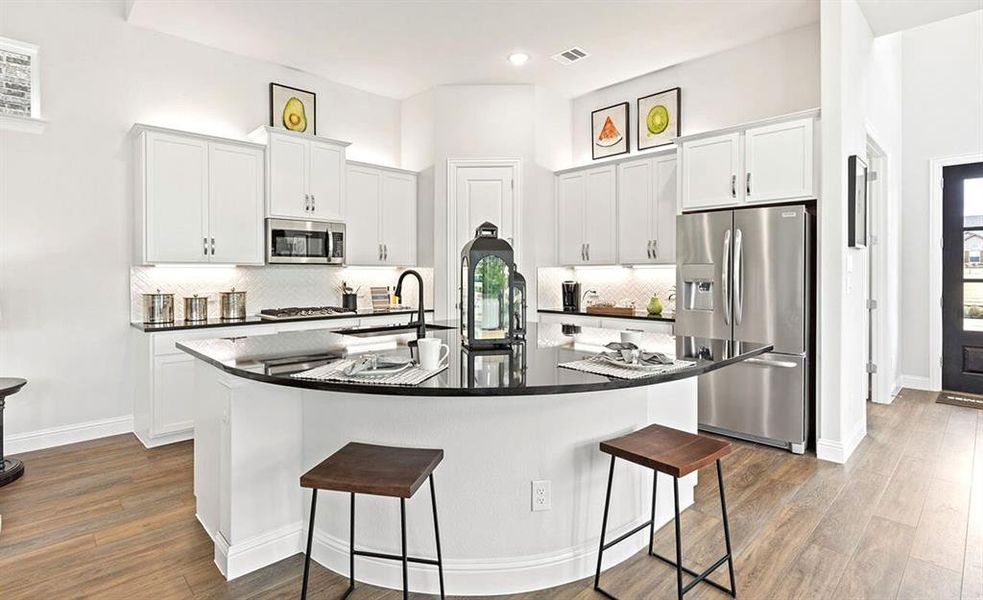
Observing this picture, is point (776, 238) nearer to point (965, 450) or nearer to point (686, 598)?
point (965, 450)

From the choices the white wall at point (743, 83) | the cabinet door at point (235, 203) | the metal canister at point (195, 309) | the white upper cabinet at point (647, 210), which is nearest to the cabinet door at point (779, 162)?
the white wall at point (743, 83)

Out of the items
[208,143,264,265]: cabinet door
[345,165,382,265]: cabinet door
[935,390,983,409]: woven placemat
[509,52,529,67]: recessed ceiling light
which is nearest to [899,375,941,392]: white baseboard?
[935,390,983,409]: woven placemat

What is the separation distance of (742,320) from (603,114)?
2.89 meters

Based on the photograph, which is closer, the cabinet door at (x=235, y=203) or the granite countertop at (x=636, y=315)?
the cabinet door at (x=235, y=203)

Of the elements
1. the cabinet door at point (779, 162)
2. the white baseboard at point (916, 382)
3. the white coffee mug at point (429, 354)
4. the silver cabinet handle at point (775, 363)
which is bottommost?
the white baseboard at point (916, 382)

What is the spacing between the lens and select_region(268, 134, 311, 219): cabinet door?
15.2 ft

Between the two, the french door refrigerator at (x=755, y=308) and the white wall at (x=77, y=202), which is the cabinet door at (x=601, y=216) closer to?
the french door refrigerator at (x=755, y=308)

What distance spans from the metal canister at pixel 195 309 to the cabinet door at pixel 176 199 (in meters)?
0.33

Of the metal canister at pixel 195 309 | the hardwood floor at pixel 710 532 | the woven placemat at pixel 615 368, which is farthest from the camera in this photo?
the metal canister at pixel 195 309

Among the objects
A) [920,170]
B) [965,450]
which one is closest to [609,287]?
[965,450]

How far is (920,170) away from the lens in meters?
5.55

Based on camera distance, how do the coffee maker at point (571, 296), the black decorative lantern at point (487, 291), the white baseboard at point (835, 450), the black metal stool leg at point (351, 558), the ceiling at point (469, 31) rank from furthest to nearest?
the coffee maker at point (571, 296)
the ceiling at point (469, 31)
the white baseboard at point (835, 450)
the black decorative lantern at point (487, 291)
the black metal stool leg at point (351, 558)

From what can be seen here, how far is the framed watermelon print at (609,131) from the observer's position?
5.52 meters

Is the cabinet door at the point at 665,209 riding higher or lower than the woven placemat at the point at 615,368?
higher
